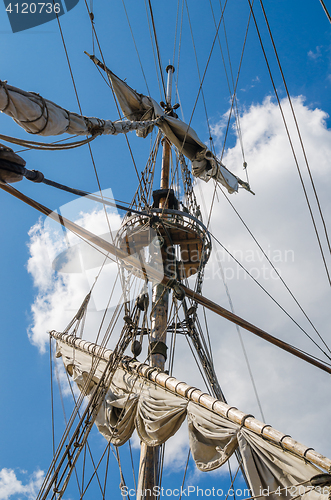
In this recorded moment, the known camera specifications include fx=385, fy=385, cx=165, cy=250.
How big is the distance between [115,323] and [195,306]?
5.79 ft

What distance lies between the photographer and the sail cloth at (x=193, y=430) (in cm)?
385

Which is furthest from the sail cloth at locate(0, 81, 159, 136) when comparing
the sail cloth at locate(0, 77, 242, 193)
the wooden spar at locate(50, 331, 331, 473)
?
the wooden spar at locate(50, 331, 331, 473)

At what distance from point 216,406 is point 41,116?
417cm

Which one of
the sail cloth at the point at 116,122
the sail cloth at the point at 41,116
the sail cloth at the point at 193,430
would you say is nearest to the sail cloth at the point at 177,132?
the sail cloth at the point at 116,122

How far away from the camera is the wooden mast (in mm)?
Result: 5973

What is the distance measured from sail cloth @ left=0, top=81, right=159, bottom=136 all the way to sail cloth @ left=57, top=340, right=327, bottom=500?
404cm

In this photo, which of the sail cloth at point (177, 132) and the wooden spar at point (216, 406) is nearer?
the wooden spar at point (216, 406)

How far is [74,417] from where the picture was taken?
700cm

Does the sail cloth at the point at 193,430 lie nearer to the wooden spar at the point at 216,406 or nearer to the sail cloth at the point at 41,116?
the wooden spar at the point at 216,406

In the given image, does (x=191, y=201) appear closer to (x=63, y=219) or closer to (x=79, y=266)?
(x=79, y=266)

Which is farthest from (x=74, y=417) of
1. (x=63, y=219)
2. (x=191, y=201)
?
(x=191, y=201)

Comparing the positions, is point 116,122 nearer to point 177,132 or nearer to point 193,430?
point 193,430

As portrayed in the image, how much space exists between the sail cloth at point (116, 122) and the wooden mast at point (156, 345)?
4.44ft

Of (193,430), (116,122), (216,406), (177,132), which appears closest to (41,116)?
(116,122)
